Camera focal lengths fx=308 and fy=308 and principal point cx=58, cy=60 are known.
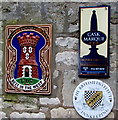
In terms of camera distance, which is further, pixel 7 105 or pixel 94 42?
pixel 7 105

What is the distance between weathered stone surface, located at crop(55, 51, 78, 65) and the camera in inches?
89.2

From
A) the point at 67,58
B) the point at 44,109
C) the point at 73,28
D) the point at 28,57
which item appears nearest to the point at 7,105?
the point at 44,109

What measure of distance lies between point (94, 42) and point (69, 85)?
0.36 m

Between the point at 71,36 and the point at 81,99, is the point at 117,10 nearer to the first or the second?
the point at 71,36

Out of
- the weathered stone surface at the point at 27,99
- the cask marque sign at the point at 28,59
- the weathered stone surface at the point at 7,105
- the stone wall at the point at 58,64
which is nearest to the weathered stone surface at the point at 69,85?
the stone wall at the point at 58,64

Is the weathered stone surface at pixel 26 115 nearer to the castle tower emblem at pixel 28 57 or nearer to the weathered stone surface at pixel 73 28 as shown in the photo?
the castle tower emblem at pixel 28 57

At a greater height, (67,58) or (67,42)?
(67,42)

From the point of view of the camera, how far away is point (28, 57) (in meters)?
2.30

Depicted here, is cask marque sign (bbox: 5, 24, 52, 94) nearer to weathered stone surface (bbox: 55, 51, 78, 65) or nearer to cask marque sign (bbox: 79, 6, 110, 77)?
weathered stone surface (bbox: 55, 51, 78, 65)

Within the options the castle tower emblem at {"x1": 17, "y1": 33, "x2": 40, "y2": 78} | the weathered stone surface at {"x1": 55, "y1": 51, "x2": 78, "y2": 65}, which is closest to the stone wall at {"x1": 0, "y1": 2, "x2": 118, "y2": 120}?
the weathered stone surface at {"x1": 55, "y1": 51, "x2": 78, "y2": 65}

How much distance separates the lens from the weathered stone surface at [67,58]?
2.27 meters

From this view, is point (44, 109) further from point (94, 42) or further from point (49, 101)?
point (94, 42)

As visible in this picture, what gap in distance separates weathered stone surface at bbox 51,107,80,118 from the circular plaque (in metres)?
0.04

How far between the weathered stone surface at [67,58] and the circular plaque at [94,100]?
0.58 ft
